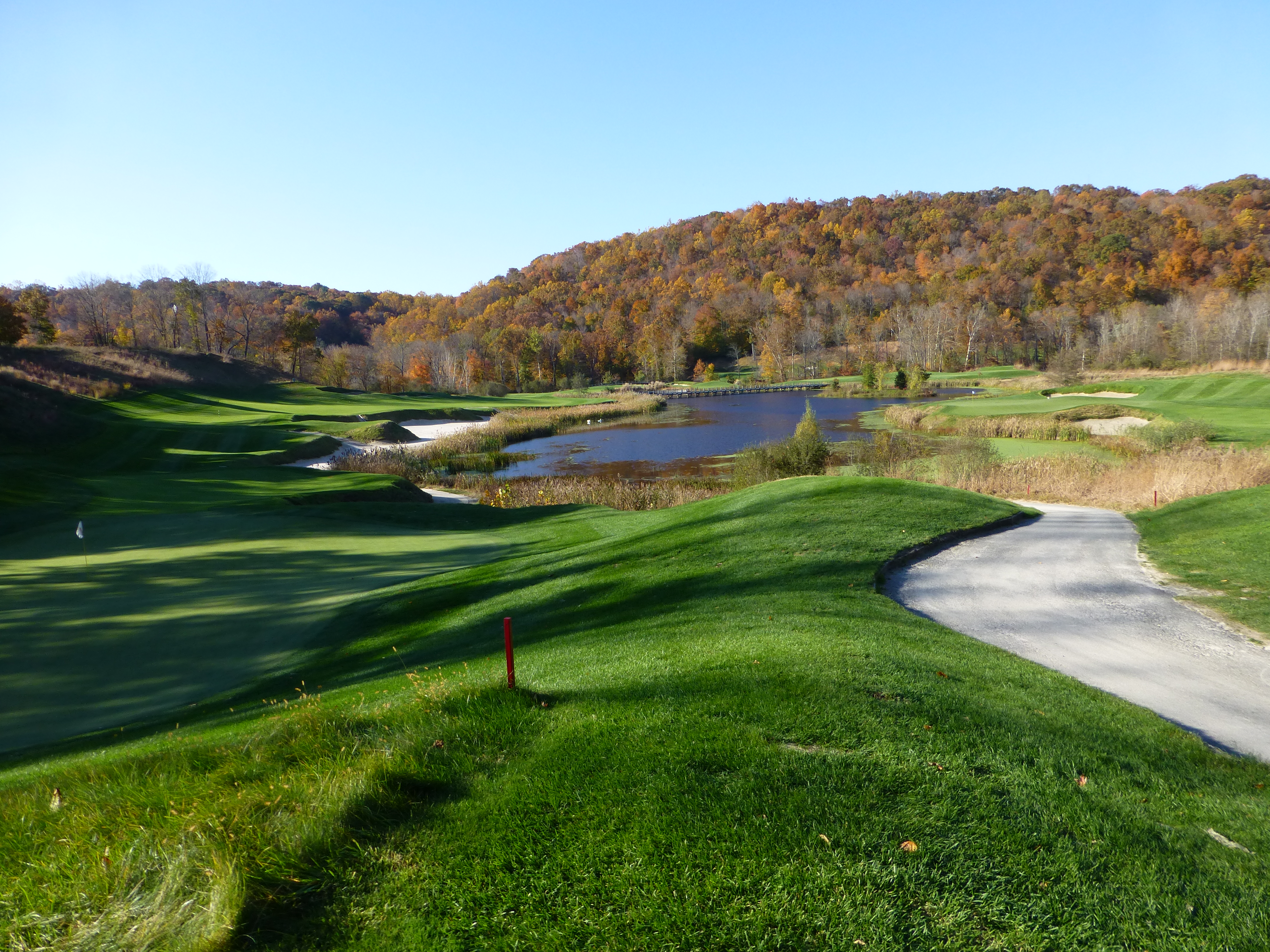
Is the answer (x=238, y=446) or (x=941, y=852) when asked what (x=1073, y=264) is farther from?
(x=941, y=852)

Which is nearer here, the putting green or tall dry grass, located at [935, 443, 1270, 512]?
the putting green

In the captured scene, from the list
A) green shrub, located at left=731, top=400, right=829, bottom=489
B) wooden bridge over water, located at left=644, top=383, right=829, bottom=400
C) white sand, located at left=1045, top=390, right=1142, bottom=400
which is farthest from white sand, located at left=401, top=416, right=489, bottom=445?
white sand, located at left=1045, top=390, right=1142, bottom=400

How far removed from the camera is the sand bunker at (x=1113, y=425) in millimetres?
32094

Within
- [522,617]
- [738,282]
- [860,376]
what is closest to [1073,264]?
[860,376]

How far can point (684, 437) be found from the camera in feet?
167

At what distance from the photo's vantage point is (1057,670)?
758cm

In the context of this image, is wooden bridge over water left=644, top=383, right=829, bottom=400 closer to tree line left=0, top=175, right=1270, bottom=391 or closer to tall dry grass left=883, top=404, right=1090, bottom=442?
tree line left=0, top=175, right=1270, bottom=391

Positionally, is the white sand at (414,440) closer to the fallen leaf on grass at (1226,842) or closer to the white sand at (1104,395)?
the fallen leaf on grass at (1226,842)

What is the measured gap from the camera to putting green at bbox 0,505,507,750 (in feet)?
28.0

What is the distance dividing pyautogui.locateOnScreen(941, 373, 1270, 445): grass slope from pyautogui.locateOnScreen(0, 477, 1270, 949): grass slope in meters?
28.1

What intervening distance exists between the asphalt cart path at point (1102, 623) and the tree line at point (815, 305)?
6754 centimetres

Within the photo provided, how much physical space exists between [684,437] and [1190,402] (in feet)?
99.1

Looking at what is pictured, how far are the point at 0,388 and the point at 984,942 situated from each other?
4054 centimetres

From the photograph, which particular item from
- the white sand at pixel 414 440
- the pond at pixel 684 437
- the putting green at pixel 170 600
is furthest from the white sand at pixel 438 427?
the putting green at pixel 170 600
